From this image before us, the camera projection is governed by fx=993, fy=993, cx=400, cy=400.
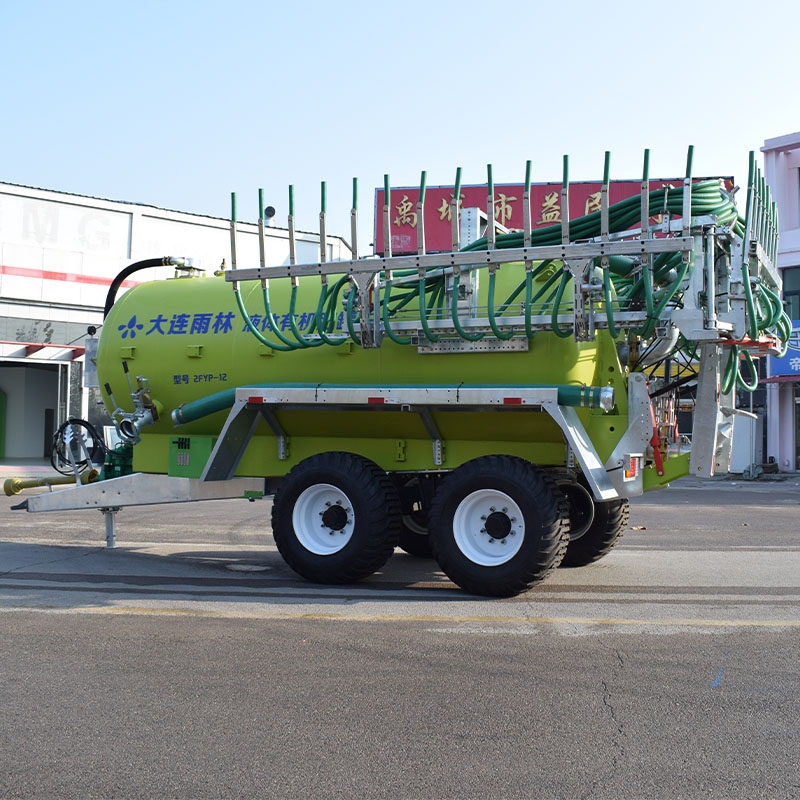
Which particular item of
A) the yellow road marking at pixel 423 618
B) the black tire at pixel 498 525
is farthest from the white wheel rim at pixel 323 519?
the yellow road marking at pixel 423 618

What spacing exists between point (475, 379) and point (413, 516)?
1.91 m

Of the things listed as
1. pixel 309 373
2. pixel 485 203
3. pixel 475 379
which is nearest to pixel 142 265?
pixel 309 373

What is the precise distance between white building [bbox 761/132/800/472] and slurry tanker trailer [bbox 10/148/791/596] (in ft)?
65.8

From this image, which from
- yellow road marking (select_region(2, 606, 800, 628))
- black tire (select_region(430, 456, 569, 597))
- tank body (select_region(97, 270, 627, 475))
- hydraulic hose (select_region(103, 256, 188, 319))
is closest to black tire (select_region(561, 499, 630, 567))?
tank body (select_region(97, 270, 627, 475))

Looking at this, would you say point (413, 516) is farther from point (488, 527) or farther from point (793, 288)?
point (793, 288)

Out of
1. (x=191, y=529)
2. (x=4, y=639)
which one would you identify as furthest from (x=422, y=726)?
(x=191, y=529)

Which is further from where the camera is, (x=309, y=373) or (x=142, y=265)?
(x=142, y=265)

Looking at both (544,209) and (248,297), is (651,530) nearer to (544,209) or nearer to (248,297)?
(248,297)

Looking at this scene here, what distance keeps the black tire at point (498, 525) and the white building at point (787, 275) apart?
2188 centimetres

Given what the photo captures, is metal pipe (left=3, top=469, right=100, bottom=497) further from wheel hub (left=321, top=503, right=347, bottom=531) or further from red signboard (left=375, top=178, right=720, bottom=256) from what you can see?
red signboard (left=375, top=178, right=720, bottom=256)

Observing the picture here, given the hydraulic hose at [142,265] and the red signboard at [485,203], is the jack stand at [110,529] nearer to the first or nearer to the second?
the hydraulic hose at [142,265]

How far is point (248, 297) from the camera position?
9383mm

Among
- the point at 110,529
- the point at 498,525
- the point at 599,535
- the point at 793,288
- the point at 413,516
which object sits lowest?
the point at 110,529

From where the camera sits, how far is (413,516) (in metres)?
9.69
